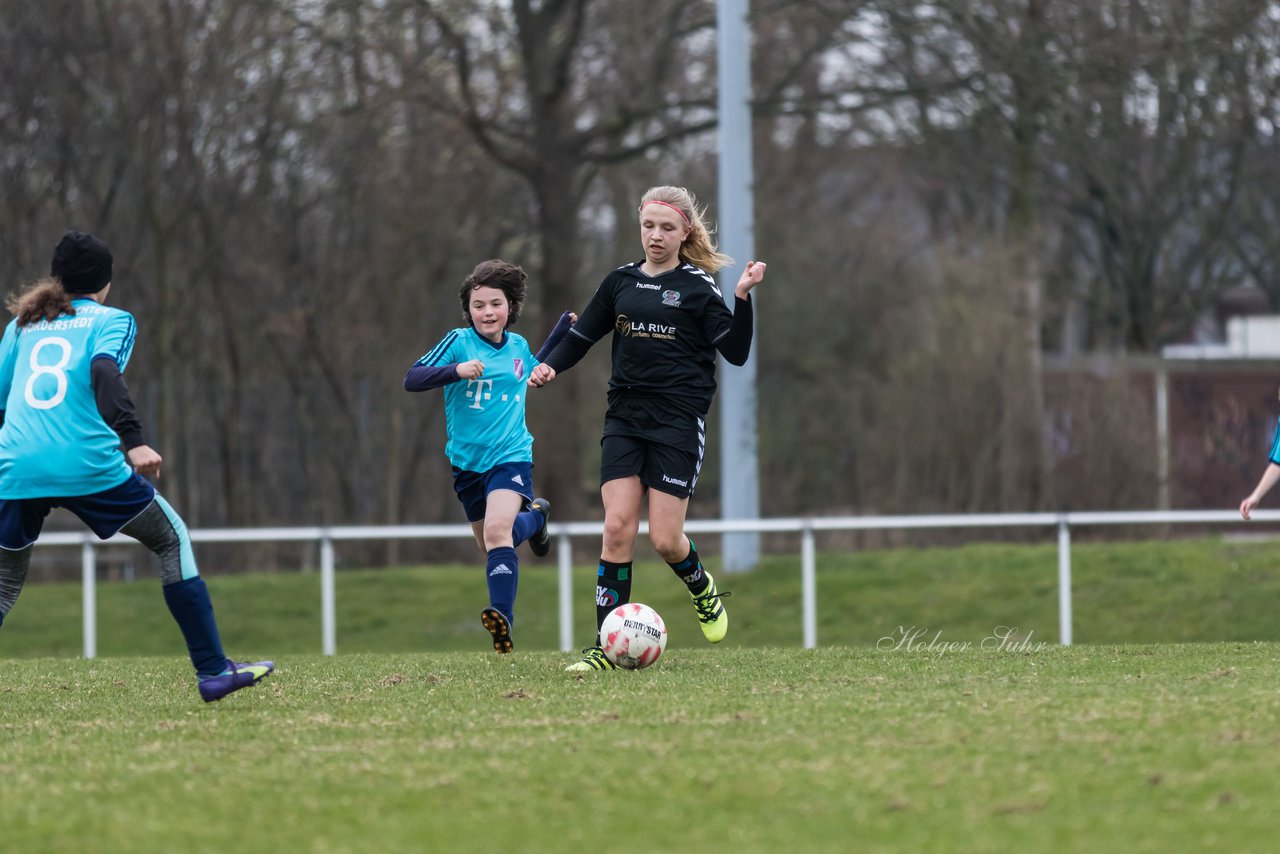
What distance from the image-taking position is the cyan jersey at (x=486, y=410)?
8.92m

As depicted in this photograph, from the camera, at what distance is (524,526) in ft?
29.8

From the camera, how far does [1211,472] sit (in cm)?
2262

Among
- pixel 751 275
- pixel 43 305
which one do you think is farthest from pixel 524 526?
pixel 43 305

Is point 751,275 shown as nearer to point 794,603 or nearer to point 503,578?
point 503,578

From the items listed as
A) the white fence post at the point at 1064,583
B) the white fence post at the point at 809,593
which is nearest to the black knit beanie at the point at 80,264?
the white fence post at the point at 809,593

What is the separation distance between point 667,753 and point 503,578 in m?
3.05

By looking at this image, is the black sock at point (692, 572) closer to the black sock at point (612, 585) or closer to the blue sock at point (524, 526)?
the black sock at point (612, 585)

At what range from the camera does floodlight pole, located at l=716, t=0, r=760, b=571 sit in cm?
1852

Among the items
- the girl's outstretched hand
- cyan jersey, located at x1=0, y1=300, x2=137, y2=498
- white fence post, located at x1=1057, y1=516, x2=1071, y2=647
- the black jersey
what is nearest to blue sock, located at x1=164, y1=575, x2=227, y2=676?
cyan jersey, located at x1=0, y1=300, x2=137, y2=498

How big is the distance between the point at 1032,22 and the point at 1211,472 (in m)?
6.22

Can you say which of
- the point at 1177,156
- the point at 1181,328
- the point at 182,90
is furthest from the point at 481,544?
the point at 1181,328

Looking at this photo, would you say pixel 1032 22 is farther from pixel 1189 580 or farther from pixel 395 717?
A: pixel 395 717

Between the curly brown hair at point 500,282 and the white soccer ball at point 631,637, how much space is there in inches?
66.1

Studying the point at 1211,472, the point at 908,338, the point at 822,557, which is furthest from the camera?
the point at 908,338
